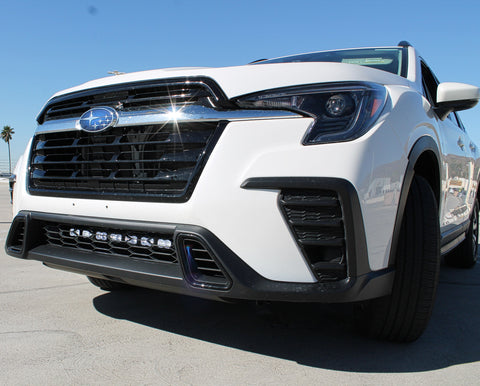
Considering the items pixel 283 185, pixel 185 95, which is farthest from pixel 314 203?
pixel 185 95

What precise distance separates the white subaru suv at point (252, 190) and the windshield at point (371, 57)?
0.49 m

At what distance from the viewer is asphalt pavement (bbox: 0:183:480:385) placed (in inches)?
79.4

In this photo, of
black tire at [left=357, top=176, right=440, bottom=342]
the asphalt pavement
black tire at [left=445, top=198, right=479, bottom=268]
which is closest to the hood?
black tire at [left=357, top=176, right=440, bottom=342]

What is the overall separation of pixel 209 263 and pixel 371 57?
2.07 metres

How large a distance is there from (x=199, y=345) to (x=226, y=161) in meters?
1.00

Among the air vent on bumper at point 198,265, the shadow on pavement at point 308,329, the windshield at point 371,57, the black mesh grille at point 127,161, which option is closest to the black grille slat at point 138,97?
the black mesh grille at point 127,161

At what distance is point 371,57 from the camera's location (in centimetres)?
328

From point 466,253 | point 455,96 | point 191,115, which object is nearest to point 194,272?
point 191,115

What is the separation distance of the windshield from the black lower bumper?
5.07ft

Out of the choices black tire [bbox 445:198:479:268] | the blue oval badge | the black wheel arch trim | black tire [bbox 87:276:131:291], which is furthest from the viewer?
black tire [bbox 445:198:479:268]

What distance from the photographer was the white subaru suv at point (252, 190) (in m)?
1.84

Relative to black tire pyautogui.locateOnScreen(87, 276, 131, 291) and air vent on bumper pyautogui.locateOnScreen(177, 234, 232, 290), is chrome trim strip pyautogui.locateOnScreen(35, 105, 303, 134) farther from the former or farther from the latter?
black tire pyautogui.locateOnScreen(87, 276, 131, 291)

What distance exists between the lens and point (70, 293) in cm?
331

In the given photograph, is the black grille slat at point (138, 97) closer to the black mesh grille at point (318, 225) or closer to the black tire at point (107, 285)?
the black mesh grille at point (318, 225)
